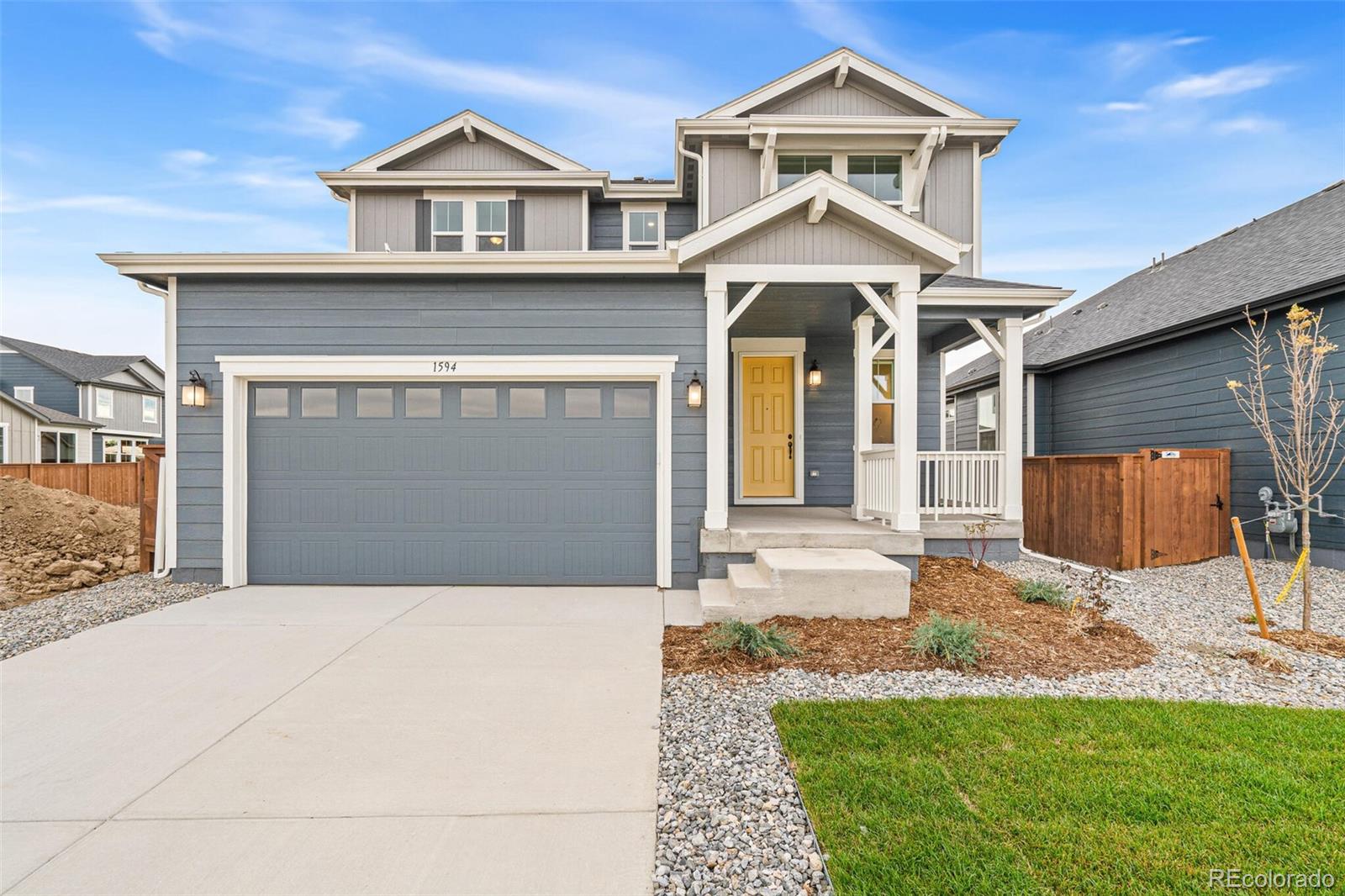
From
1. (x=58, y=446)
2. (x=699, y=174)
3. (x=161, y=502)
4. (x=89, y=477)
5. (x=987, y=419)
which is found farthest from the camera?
(x=58, y=446)

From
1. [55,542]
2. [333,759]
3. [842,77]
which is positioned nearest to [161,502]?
[55,542]

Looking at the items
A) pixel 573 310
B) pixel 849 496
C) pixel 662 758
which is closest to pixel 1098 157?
pixel 849 496

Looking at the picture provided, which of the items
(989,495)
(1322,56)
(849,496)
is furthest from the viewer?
(1322,56)

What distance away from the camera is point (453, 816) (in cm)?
232

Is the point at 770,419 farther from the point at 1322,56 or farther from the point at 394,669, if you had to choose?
the point at 1322,56

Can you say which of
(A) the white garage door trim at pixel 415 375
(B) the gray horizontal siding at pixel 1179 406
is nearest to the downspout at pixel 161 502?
(A) the white garage door trim at pixel 415 375

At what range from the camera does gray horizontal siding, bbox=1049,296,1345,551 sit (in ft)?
22.6

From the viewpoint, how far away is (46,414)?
60.4 feet

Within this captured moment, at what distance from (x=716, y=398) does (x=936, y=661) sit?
313cm

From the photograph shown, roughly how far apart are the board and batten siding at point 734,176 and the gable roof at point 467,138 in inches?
91.6

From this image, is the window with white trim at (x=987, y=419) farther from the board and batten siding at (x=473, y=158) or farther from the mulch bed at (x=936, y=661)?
the board and batten siding at (x=473, y=158)

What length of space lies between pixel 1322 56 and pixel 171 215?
26.0m

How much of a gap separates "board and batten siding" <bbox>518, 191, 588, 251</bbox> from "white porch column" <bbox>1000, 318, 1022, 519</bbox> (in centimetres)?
676

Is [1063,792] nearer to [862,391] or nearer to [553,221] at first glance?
[862,391]
